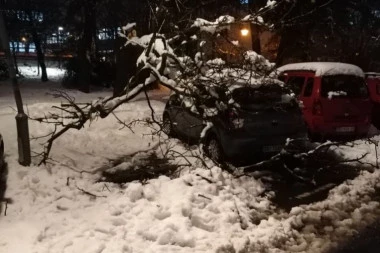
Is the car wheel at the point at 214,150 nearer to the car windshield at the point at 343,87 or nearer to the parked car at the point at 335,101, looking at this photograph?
the parked car at the point at 335,101

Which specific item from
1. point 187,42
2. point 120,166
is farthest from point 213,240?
point 187,42

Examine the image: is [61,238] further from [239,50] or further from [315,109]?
[315,109]

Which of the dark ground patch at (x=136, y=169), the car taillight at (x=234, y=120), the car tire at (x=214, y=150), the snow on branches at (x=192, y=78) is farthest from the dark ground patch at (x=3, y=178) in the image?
the car taillight at (x=234, y=120)

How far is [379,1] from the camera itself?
85.3 feet

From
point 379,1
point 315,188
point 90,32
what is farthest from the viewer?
point 379,1

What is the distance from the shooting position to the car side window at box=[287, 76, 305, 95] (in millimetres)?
10188

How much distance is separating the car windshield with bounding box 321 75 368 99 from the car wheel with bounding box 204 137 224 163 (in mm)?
2984

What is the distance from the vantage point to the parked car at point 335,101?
958 centimetres

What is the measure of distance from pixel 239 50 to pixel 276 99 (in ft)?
4.00

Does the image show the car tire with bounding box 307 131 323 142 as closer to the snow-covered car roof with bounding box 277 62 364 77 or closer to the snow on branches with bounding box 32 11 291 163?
the snow-covered car roof with bounding box 277 62 364 77

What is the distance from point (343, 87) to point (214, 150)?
3.66 meters

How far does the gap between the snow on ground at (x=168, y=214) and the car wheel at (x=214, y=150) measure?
0.80 meters

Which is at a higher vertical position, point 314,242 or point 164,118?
point 164,118

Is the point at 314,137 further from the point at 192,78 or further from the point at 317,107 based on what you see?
the point at 192,78
